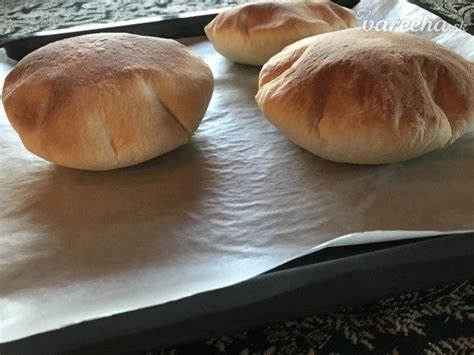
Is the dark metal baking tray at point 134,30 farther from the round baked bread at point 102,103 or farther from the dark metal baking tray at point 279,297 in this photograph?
the dark metal baking tray at point 279,297

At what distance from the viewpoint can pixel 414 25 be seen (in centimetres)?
100

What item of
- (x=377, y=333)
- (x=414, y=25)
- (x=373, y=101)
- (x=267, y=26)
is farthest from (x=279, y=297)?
(x=414, y=25)

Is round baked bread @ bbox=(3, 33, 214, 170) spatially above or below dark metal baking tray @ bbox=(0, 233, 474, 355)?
above

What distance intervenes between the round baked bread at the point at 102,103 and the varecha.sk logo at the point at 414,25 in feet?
1.37

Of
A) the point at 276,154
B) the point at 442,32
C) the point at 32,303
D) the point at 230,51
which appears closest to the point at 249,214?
the point at 276,154

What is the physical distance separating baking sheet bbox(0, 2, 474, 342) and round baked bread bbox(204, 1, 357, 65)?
0.21 m

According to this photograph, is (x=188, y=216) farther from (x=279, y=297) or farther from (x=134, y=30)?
(x=134, y=30)

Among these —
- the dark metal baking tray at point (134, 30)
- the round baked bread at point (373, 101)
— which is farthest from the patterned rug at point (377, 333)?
the dark metal baking tray at point (134, 30)

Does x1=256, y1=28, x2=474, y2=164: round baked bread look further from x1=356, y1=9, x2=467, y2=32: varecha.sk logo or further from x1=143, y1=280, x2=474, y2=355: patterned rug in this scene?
x1=356, y1=9, x2=467, y2=32: varecha.sk logo

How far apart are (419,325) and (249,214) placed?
0.68ft

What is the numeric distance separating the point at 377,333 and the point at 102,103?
0.39 meters

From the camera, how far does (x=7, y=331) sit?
46 centimetres

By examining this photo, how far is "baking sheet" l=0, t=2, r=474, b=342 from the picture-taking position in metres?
0.52

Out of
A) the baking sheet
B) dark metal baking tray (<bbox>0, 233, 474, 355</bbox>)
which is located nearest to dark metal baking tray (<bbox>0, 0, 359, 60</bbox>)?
the baking sheet
